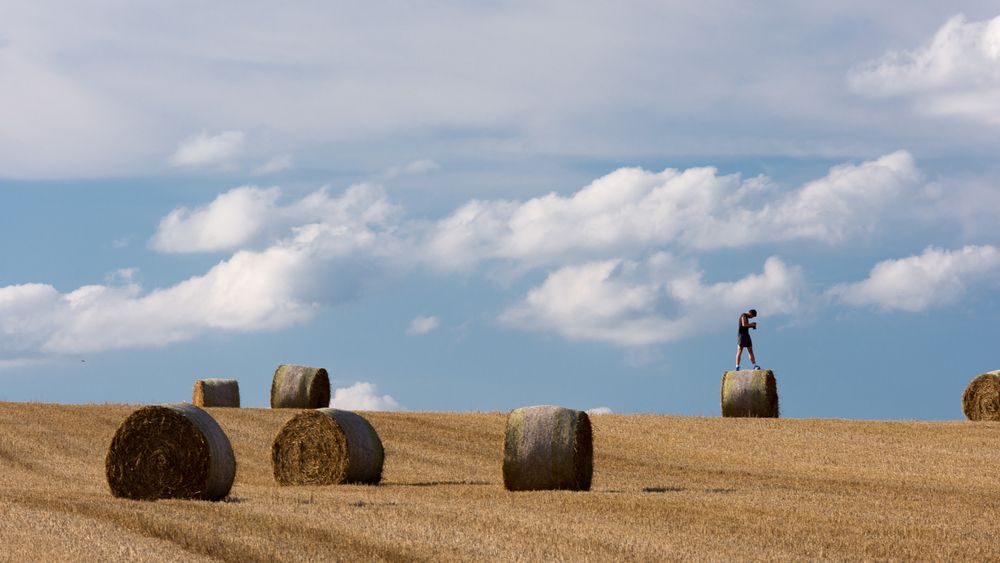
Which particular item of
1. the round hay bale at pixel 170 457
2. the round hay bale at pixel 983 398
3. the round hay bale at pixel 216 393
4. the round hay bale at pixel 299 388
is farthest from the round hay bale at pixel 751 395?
the round hay bale at pixel 170 457

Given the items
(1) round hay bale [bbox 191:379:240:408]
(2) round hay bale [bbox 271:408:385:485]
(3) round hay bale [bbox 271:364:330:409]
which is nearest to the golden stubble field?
(2) round hay bale [bbox 271:408:385:485]

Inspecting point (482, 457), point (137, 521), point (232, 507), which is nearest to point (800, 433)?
point (482, 457)

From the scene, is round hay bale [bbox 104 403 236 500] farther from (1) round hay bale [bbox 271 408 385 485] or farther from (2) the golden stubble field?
(1) round hay bale [bbox 271 408 385 485]

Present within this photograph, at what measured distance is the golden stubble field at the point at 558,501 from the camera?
12352 millimetres

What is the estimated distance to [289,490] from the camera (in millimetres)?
19203

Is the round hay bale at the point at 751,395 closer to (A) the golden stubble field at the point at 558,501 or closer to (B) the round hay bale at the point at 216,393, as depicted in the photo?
(A) the golden stubble field at the point at 558,501

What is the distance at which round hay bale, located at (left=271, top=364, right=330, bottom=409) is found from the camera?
104 ft

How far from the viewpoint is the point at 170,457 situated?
18.0 metres

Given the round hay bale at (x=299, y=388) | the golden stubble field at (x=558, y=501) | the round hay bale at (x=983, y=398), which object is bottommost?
the golden stubble field at (x=558, y=501)

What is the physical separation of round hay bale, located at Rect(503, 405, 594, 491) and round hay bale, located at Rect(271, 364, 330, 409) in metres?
13.9

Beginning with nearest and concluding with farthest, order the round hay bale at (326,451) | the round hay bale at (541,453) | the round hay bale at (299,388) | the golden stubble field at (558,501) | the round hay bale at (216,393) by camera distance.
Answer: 1. the golden stubble field at (558,501)
2. the round hay bale at (541,453)
3. the round hay bale at (326,451)
4. the round hay bale at (299,388)
5. the round hay bale at (216,393)

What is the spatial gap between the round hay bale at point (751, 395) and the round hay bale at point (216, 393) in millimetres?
12324

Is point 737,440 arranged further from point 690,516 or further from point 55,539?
point 55,539

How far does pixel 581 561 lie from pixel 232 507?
590 cm
